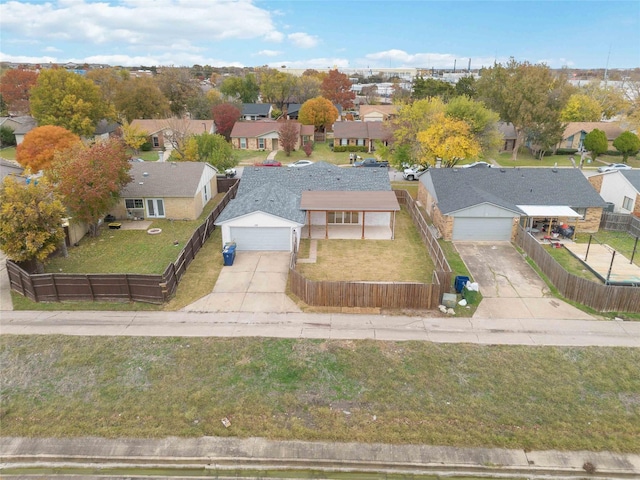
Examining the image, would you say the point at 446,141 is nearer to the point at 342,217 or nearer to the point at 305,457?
the point at 342,217

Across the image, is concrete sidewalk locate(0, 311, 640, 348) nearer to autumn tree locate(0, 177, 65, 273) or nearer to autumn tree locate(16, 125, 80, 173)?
autumn tree locate(0, 177, 65, 273)

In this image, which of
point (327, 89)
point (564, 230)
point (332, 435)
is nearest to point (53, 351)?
point (332, 435)

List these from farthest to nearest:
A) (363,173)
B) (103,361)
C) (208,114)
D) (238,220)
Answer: (208,114) < (363,173) < (238,220) < (103,361)

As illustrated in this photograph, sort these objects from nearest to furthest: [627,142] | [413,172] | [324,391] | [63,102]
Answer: [324,391] < [413,172] < [627,142] < [63,102]

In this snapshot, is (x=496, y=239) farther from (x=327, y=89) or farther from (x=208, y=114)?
(x=327, y=89)

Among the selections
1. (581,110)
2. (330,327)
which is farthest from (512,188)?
(581,110)

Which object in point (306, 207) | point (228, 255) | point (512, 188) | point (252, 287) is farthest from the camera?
point (512, 188)

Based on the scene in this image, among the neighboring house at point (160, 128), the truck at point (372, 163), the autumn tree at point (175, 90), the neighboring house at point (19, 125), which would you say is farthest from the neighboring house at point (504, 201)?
the autumn tree at point (175, 90)
